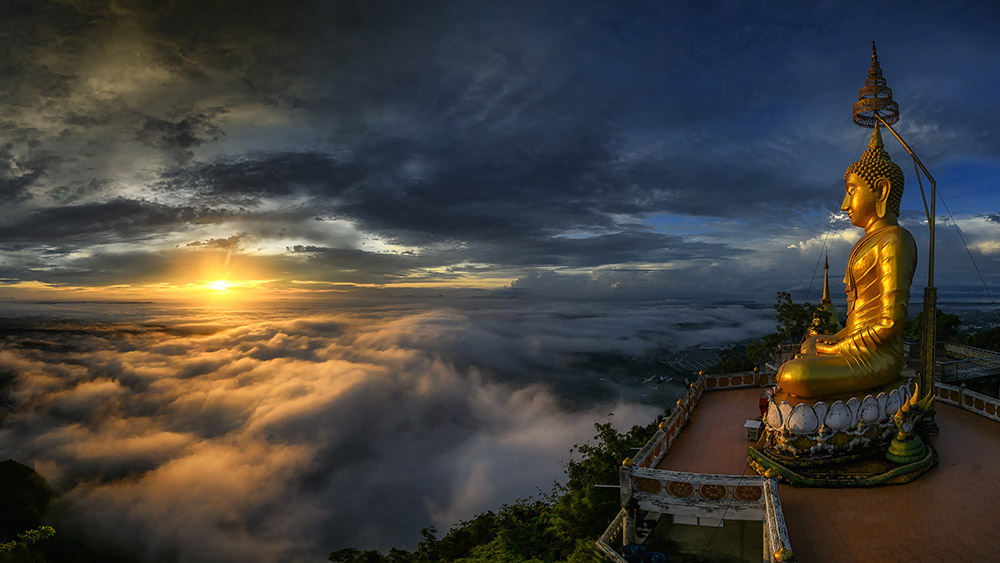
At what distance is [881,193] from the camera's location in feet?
45.1

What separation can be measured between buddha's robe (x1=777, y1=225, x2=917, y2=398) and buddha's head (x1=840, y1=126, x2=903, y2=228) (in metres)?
0.63

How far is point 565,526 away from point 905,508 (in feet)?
26.1

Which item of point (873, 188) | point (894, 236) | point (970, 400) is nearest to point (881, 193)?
point (873, 188)

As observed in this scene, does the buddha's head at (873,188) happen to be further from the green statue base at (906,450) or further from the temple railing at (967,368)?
the temple railing at (967,368)

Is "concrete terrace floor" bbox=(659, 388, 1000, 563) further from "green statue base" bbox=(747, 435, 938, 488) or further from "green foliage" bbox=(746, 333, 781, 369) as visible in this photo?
"green foliage" bbox=(746, 333, 781, 369)

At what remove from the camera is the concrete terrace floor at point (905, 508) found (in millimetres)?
8570

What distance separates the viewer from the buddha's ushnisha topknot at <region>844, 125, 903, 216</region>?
13742mm

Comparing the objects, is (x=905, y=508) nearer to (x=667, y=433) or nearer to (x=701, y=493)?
(x=701, y=493)

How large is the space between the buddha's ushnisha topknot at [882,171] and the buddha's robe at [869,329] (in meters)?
1.05

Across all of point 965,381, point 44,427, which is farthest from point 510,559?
point 44,427

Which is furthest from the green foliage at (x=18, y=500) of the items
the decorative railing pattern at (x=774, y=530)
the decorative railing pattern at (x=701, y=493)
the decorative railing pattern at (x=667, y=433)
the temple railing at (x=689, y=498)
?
the decorative railing pattern at (x=774, y=530)

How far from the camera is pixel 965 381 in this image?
79.2ft

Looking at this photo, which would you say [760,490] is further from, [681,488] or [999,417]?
[999,417]

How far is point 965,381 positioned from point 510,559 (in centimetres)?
2466
